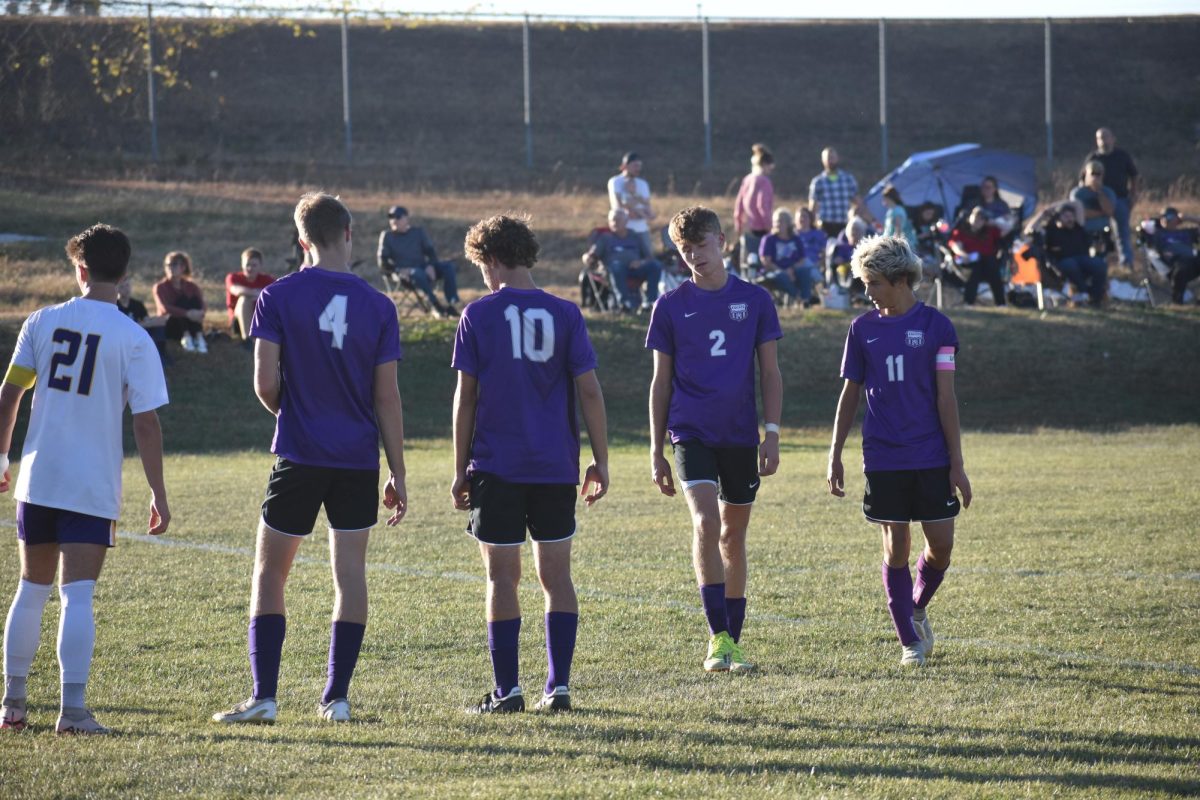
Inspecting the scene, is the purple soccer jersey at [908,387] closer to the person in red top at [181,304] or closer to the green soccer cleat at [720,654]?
the green soccer cleat at [720,654]

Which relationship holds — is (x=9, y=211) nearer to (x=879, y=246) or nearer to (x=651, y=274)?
(x=651, y=274)

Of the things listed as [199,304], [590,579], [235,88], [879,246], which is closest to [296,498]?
[879,246]

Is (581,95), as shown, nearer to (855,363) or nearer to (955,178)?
(955,178)

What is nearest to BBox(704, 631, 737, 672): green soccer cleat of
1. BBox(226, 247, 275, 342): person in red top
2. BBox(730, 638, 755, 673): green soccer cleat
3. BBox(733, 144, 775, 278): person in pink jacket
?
BBox(730, 638, 755, 673): green soccer cleat

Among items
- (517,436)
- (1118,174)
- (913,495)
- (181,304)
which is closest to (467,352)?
(517,436)

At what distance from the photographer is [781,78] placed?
4372 cm

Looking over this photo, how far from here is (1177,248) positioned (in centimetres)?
2156

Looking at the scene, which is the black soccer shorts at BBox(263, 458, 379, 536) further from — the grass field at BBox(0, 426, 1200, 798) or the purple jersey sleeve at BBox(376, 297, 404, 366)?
the grass field at BBox(0, 426, 1200, 798)

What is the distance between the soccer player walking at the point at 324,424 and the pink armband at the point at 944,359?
237cm

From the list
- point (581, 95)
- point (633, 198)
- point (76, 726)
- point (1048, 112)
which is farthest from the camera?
point (581, 95)

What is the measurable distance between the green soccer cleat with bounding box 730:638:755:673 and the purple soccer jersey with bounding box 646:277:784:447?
2.89 feet

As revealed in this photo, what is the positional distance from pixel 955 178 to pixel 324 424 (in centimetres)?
2073

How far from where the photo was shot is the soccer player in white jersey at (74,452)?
5.08 metres

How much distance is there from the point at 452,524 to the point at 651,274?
33.0 ft
